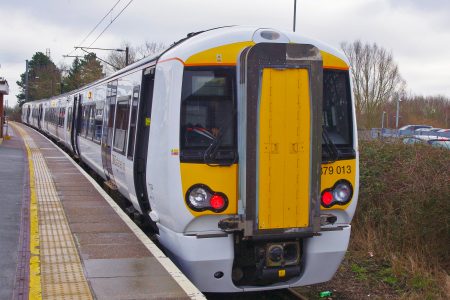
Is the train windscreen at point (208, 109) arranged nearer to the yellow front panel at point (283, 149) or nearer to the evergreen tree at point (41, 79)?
the yellow front panel at point (283, 149)

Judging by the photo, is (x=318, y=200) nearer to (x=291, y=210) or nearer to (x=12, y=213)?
(x=291, y=210)

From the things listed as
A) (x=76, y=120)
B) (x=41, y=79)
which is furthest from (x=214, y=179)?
(x=41, y=79)

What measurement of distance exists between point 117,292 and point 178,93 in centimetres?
199

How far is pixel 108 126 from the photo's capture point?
9.30 m

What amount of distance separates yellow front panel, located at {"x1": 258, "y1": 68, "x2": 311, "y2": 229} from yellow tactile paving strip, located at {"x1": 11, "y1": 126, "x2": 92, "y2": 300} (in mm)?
1908

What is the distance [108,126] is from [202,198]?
4.59 metres

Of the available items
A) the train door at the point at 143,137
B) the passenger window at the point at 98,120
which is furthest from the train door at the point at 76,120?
the train door at the point at 143,137

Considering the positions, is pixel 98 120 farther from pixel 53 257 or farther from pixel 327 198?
pixel 327 198

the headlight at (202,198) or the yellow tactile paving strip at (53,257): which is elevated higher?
the headlight at (202,198)

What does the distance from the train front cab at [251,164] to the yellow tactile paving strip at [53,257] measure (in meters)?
1.08

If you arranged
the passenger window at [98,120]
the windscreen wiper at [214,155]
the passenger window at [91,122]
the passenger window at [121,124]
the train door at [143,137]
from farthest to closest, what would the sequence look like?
the passenger window at [91,122], the passenger window at [98,120], the passenger window at [121,124], the train door at [143,137], the windscreen wiper at [214,155]

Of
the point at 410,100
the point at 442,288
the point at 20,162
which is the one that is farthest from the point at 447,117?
the point at 442,288

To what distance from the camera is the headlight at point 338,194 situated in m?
5.62

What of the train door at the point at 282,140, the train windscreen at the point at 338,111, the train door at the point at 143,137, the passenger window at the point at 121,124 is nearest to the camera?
the train door at the point at 282,140
